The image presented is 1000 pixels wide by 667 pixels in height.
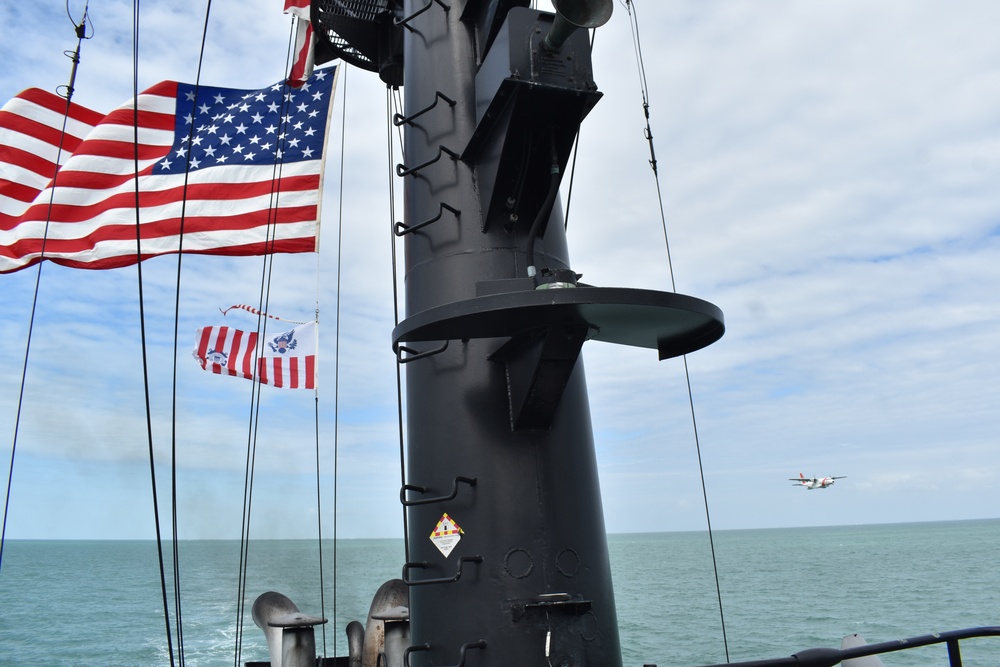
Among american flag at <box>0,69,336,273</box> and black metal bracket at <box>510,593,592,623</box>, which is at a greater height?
american flag at <box>0,69,336,273</box>

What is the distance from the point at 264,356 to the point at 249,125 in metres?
3.34

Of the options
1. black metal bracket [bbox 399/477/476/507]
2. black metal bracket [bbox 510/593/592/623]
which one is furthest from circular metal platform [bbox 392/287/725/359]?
black metal bracket [bbox 510/593/592/623]

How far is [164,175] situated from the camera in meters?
8.78

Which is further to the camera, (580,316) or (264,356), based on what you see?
(264,356)

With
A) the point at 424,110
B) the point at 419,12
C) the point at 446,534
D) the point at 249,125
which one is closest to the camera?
the point at 446,534

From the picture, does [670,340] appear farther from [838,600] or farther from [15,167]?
[838,600]

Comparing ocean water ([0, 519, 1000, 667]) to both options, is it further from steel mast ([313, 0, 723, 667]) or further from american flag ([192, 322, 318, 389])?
steel mast ([313, 0, 723, 667])

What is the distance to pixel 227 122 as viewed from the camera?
8.98 m

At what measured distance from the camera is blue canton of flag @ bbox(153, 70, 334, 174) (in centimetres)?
866

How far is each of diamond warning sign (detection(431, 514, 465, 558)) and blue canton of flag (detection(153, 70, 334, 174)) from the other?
6.19 meters

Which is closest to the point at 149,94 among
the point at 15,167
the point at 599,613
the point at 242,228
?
the point at 15,167

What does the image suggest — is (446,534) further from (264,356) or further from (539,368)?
(264,356)

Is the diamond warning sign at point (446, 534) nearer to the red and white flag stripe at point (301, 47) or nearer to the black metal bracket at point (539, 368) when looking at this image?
the black metal bracket at point (539, 368)

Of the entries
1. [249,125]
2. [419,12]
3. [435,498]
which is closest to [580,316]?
[435,498]
